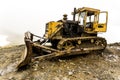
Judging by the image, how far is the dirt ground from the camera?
1252 cm

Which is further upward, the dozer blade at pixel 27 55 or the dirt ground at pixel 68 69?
the dozer blade at pixel 27 55

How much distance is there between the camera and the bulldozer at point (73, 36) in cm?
1402

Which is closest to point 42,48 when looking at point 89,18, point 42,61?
point 42,61

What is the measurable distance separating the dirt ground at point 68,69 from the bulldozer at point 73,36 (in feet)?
1.41

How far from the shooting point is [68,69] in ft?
43.3

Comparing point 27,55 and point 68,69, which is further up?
point 27,55

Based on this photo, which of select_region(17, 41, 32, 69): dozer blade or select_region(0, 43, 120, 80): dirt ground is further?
select_region(17, 41, 32, 69): dozer blade

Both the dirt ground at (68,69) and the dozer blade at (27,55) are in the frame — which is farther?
the dozer blade at (27,55)

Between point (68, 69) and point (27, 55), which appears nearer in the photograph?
point (27, 55)

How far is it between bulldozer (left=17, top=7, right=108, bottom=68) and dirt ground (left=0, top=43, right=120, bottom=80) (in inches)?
16.9

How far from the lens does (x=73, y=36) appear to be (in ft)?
49.9

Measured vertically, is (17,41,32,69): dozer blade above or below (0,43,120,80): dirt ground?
above

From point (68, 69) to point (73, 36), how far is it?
2.68 metres

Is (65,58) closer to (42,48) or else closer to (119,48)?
(42,48)
